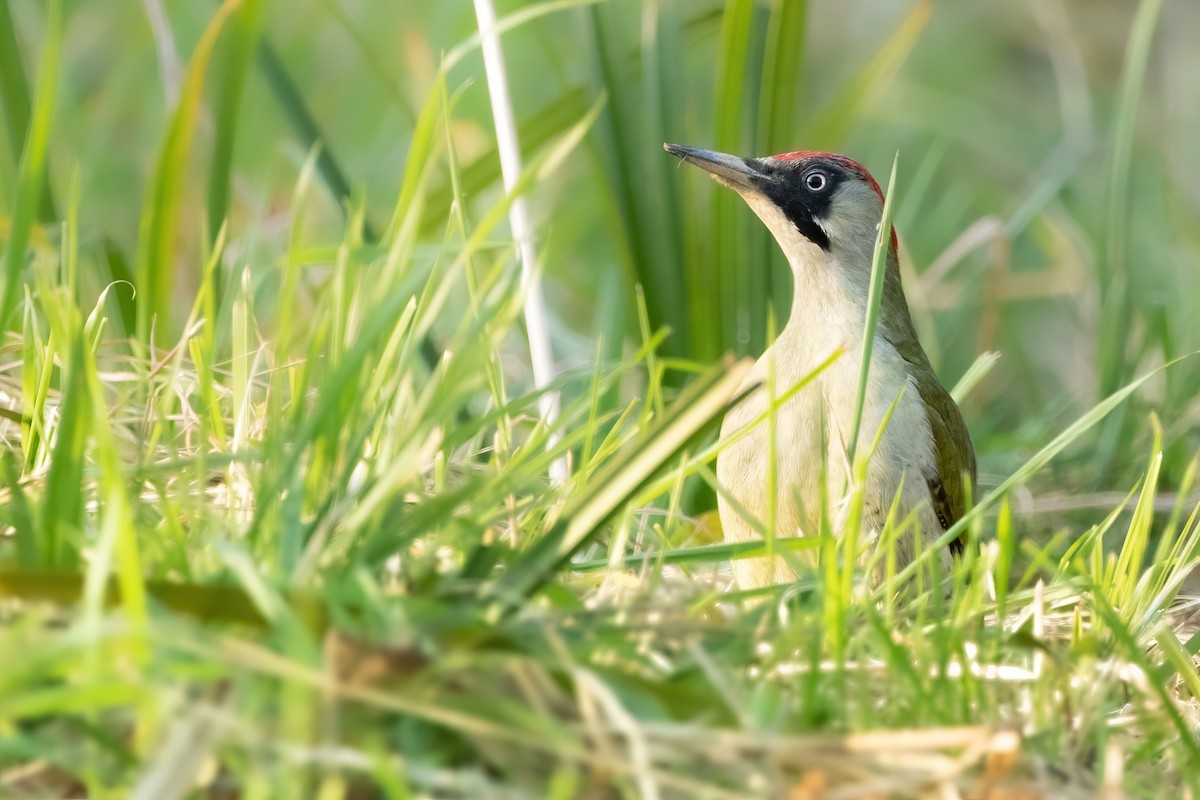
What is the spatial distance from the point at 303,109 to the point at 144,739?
8.14 feet

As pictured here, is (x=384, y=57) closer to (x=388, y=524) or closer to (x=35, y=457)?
(x=35, y=457)

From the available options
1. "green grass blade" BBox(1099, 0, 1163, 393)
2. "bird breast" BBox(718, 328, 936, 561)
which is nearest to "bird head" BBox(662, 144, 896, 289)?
"bird breast" BBox(718, 328, 936, 561)

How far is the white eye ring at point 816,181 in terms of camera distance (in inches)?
138

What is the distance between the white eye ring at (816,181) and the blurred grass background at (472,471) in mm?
377

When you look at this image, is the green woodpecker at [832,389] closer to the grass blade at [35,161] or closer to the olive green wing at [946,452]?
the olive green wing at [946,452]

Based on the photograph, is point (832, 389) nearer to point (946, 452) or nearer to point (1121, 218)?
point (946, 452)

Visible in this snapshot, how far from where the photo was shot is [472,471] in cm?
219

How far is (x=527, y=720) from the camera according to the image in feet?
4.46

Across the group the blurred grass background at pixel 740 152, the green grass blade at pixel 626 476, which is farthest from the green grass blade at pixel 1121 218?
the green grass blade at pixel 626 476

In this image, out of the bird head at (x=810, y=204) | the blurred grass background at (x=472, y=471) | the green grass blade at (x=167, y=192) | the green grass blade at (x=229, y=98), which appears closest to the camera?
the blurred grass background at (x=472, y=471)

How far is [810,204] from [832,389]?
659 millimetres

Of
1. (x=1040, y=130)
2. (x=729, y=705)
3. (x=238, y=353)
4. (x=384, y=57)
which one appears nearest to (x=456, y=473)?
(x=238, y=353)

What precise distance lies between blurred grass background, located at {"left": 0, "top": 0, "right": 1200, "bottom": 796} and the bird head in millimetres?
339

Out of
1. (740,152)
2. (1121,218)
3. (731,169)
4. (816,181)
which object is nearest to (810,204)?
(816,181)
